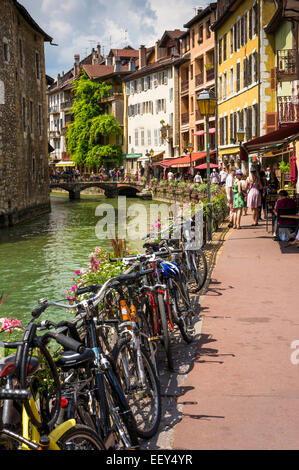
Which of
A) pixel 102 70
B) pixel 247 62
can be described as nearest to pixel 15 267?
pixel 247 62

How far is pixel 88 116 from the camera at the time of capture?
240 feet

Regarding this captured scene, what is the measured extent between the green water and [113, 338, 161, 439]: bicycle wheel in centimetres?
712

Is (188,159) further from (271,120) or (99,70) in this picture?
(99,70)

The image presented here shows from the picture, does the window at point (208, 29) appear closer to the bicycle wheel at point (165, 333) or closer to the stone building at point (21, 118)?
the stone building at point (21, 118)

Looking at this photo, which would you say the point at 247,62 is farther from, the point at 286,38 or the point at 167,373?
the point at 167,373

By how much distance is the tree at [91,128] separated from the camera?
7175 centimetres

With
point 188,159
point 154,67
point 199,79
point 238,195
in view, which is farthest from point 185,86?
point 238,195

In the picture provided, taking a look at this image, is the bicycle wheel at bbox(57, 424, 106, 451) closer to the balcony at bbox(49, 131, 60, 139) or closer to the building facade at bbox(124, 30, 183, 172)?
the building facade at bbox(124, 30, 183, 172)

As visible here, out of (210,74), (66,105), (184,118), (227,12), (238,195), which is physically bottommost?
(238,195)

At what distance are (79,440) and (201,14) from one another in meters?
51.7

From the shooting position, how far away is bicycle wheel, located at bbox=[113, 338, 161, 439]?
14.7 ft

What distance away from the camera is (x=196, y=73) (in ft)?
180

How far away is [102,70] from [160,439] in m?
76.7

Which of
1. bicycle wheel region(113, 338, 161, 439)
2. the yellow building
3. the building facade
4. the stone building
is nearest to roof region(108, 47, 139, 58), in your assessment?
the building facade
